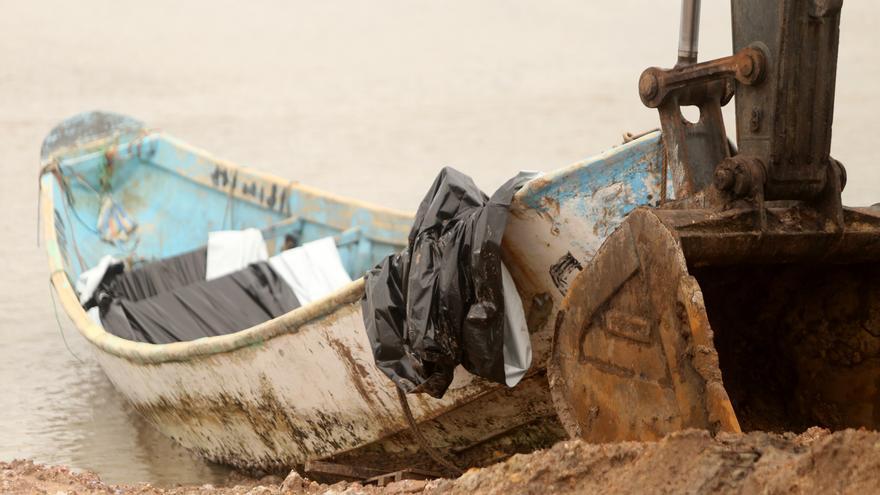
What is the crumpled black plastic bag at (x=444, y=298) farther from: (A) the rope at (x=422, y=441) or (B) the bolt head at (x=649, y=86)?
(B) the bolt head at (x=649, y=86)

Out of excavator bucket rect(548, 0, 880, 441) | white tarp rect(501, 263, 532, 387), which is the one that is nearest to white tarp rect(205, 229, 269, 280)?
white tarp rect(501, 263, 532, 387)

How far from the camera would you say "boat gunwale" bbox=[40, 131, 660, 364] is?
16.2 ft

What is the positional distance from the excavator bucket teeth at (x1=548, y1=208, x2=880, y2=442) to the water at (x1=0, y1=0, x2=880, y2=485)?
3.36m

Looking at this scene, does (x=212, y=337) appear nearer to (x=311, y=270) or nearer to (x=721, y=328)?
(x=311, y=270)

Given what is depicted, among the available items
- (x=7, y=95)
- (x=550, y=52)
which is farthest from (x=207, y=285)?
(x=550, y=52)

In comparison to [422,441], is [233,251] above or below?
above

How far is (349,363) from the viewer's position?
5.35 metres

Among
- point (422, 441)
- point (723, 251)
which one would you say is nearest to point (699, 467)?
point (723, 251)

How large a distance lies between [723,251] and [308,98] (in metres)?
16.5

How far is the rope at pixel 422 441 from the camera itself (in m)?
5.31

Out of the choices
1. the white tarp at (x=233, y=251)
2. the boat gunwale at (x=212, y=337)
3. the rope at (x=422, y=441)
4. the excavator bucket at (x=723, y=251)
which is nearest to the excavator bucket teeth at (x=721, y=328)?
the excavator bucket at (x=723, y=251)

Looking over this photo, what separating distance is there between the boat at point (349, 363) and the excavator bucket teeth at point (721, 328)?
0.65 metres

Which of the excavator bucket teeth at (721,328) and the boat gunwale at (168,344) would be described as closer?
the excavator bucket teeth at (721,328)

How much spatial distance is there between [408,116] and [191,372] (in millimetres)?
12261
